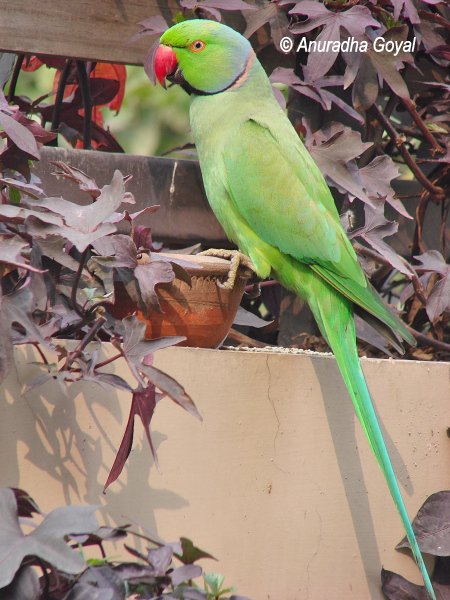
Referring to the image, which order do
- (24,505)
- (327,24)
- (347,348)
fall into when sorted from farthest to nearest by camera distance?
(327,24) < (347,348) < (24,505)

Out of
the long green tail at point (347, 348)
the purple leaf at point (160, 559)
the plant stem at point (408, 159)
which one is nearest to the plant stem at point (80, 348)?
the purple leaf at point (160, 559)

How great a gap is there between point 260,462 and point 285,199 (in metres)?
0.75

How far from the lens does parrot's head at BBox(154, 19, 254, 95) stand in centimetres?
237

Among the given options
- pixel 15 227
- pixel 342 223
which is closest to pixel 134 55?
pixel 342 223

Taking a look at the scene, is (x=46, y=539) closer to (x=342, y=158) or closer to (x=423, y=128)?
(x=342, y=158)

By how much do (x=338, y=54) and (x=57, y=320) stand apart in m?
1.28

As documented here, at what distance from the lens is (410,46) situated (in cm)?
246

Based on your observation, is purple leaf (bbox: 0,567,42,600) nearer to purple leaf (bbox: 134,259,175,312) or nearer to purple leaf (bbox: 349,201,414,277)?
purple leaf (bbox: 134,259,175,312)

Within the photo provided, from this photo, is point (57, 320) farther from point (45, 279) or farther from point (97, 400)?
point (97, 400)

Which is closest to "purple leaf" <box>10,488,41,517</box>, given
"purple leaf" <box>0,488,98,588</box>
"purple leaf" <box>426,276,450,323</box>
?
"purple leaf" <box>0,488,98,588</box>

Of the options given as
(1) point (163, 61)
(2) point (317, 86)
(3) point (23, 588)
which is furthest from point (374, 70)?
(3) point (23, 588)

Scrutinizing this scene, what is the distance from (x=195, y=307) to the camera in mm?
1821

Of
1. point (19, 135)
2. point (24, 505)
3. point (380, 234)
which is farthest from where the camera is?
point (380, 234)

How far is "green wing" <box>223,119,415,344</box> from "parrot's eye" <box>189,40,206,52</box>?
36cm
